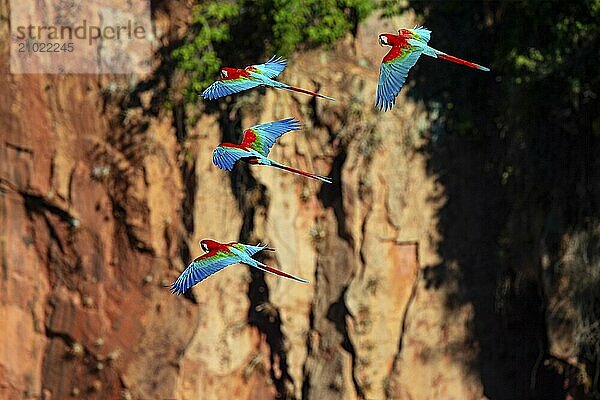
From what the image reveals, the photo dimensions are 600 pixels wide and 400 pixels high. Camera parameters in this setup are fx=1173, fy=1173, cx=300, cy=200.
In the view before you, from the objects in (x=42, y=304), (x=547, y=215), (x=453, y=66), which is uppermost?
(x=453, y=66)

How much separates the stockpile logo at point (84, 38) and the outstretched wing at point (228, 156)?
282 centimetres

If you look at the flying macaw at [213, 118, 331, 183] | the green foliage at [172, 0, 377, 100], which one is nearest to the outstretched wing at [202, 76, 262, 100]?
the flying macaw at [213, 118, 331, 183]

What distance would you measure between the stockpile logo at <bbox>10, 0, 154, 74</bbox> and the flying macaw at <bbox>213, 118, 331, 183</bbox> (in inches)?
98.5

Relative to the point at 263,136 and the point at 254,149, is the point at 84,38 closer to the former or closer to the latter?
the point at 263,136

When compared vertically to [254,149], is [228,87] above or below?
above

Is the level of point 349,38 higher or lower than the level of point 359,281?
higher

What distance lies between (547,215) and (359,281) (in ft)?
3.62

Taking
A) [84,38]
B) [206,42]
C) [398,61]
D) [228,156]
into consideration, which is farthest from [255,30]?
[398,61]

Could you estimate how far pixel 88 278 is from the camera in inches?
277

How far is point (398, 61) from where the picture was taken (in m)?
4.10

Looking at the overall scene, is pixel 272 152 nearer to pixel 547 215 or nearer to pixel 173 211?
pixel 173 211

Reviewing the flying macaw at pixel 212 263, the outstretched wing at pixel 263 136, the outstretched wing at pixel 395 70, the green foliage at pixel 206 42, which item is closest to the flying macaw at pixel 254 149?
the outstretched wing at pixel 263 136

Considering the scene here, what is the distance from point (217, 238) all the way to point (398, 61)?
2.89 m

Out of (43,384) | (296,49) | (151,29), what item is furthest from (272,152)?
(43,384)
